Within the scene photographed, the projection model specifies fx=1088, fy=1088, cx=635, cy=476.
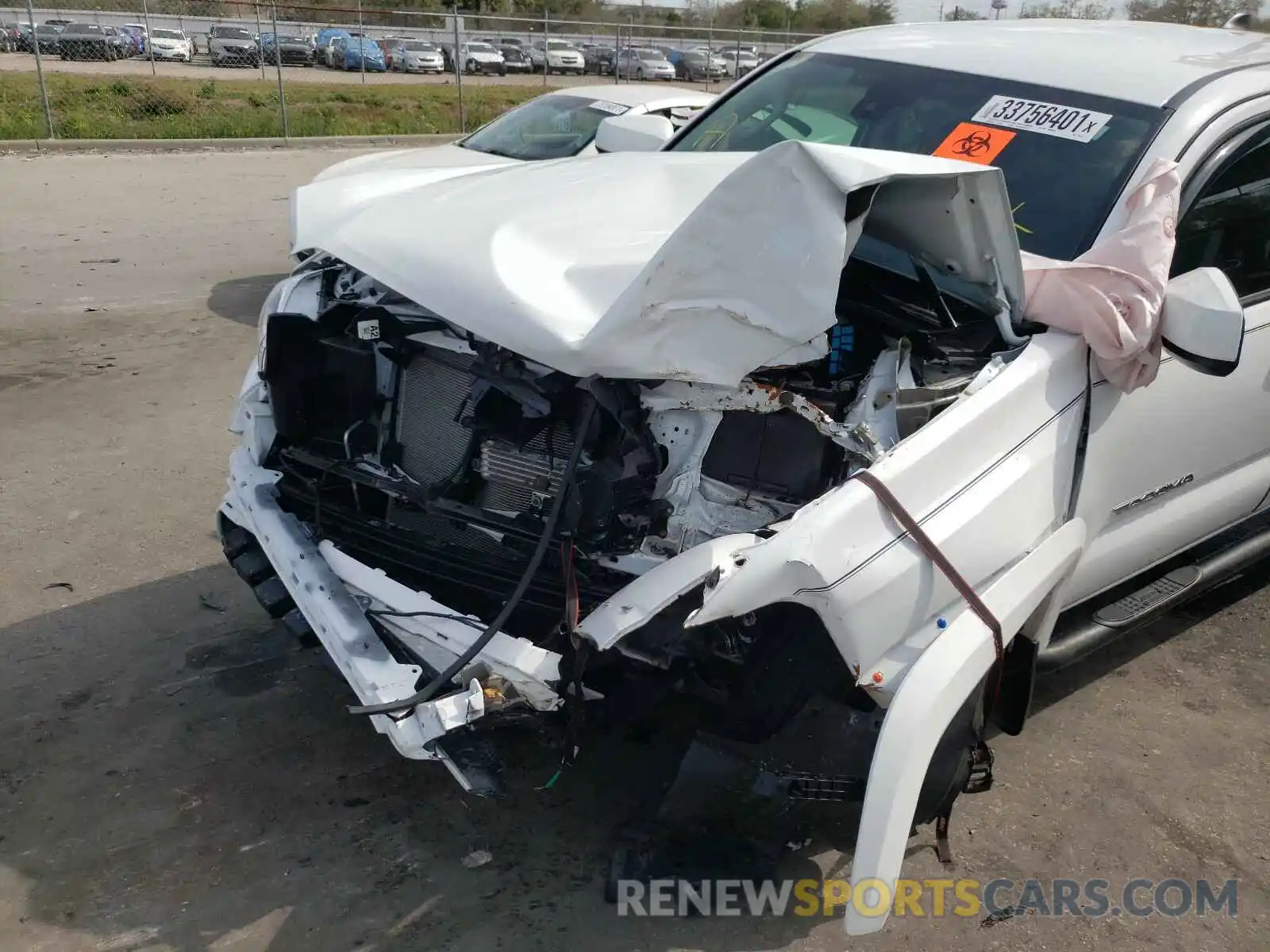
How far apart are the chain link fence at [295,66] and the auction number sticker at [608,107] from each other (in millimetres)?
10049

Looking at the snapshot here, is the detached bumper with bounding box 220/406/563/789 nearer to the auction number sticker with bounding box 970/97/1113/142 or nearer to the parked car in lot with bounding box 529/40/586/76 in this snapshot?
the auction number sticker with bounding box 970/97/1113/142

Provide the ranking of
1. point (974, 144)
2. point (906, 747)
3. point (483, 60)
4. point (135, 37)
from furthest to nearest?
1. point (483, 60)
2. point (135, 37)
3. point (974, 144)
4. point (906, 747)

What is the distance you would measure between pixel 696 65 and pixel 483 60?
6.11 metres

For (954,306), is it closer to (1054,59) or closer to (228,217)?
(1054,59)

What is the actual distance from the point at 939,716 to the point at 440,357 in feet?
5.26

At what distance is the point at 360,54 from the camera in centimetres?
2745

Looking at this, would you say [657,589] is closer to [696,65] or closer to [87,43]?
[87,43]

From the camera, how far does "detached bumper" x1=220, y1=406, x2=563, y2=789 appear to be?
2.43 meters

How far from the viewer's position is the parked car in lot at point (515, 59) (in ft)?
105

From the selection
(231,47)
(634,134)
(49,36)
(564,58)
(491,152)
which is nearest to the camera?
(634,134)

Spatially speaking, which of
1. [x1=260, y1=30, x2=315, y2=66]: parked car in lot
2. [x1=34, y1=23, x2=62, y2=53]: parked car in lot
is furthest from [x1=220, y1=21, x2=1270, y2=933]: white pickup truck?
[x1=34, y1=23, x2=62, y2=53]: parked car in lot

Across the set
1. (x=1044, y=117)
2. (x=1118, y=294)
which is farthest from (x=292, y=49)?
(x=1118, y=294)

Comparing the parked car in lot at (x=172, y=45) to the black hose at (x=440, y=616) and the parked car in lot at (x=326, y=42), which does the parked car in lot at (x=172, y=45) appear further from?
the black hose at (x=440, y=616)

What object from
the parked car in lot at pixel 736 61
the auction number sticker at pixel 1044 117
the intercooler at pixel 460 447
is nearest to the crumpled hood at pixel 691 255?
the intercooler at pixel 460 447
